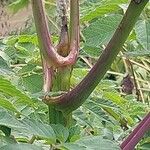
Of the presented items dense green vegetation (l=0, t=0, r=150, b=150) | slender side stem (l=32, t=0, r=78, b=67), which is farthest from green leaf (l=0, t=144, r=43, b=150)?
slender side stem (l=32, t=0, r=78, b=67)

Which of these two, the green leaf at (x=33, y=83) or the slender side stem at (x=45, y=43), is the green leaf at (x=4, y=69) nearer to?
the slender side stem at (x=45, y=43)

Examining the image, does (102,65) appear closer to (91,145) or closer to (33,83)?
(91,145)

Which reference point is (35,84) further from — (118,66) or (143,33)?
(118,66)

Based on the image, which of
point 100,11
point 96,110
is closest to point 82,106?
point 96,110

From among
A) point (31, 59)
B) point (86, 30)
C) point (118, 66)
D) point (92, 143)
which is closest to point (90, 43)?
point (86, 30)

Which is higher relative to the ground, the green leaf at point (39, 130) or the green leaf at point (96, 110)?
the green leaf at point (39, 130)

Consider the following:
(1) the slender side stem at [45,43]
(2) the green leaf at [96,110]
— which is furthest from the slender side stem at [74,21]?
(2) the green leaf at [96,110]

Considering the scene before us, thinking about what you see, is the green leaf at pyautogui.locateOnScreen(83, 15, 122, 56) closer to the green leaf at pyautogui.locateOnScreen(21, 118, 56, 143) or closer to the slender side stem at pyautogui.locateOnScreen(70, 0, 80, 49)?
the slender side stem at pyautogui.locateOnScreen(70, 0, 80, 49)
